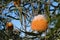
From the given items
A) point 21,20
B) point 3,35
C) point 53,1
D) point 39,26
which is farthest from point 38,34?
point 21,20

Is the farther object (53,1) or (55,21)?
(53,1)

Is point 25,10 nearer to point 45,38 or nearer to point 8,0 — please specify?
point 8,0

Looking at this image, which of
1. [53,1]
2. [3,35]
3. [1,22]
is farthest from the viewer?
[1,22]

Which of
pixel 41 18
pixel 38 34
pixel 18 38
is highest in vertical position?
pixel 41 18

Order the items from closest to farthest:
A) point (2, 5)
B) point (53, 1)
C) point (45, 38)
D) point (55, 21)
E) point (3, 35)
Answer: point (55, 21) < point (45, 38) < point (53, 1) < point (3, 35) < point (2, 5)

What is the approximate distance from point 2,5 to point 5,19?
0.66 ft

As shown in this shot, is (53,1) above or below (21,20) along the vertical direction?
above

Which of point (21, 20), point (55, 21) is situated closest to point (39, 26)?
point (55, 21)

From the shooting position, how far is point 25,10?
7.47 ft

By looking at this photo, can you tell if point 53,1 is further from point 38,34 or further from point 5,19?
point 5,19

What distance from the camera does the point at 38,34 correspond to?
1.33 m

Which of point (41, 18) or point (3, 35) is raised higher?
point (41, 18)

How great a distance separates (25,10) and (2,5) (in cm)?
27

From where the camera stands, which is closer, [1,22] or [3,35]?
[3,35]
